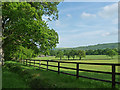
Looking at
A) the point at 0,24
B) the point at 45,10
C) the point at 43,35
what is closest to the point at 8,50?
the point at 0,24

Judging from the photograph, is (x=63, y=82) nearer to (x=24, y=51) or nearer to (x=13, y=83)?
(x=13, y=83)

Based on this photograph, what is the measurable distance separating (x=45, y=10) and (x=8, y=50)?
27.3 ft

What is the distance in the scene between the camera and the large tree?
47.0 ft

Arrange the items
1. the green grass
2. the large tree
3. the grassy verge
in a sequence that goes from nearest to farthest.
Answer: the grassy verge < the green grass < the large tree

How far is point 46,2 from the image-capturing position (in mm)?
19203

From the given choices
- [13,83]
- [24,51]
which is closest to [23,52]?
[24,51]

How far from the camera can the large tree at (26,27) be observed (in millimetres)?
14312

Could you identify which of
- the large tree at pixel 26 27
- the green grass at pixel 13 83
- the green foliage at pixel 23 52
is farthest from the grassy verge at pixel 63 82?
the green foliage at pixel 23 52

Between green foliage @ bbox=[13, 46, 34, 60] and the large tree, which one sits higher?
the large tree

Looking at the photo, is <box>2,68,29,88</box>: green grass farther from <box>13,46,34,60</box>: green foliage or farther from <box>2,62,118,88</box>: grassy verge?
<box>13,46,34,60</box>: green foliage

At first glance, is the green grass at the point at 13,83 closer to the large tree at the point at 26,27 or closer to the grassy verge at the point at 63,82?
the grassy verge at the point at 63,82

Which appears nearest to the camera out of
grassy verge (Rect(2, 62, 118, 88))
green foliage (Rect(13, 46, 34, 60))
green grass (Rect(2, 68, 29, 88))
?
grassy verge (Rect(2, 62, 118, 88))

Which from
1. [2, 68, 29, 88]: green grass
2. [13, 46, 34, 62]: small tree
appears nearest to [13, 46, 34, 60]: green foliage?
[13, 46, 34, 62]: small tree

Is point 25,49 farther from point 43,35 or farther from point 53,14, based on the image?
point 53,14
